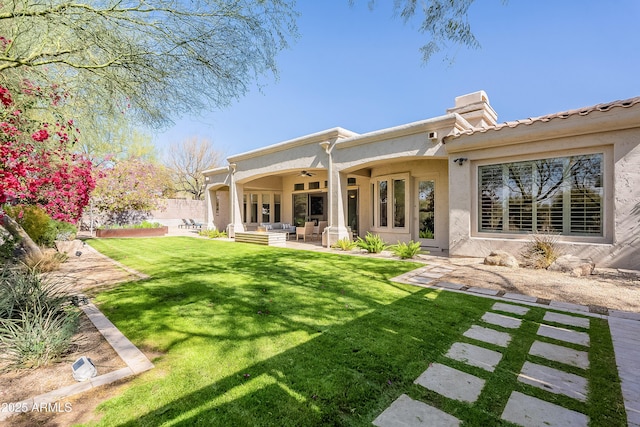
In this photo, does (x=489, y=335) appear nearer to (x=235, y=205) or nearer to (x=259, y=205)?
(x=235, y=205)

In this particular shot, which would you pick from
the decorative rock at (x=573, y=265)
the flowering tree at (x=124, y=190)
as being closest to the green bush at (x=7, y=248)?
the flowering tree at (x=124, y=190)

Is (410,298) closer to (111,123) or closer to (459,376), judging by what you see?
(459,376)

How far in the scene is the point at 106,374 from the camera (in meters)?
2.78

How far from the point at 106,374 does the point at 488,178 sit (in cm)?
1019

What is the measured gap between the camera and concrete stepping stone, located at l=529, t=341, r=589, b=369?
120 inches

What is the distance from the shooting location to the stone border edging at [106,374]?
235 cm

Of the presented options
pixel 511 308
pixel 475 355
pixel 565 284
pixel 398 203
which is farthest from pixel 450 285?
pixel 398 203

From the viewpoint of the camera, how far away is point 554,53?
650 centimetres

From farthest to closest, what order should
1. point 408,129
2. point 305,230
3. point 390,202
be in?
point 305,230, point 390,202, point 408,129

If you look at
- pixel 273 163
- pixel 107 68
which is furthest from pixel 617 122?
pixel 273 163

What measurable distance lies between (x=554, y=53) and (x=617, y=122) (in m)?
2.33

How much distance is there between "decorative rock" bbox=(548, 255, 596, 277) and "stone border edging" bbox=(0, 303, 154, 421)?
8958 mm

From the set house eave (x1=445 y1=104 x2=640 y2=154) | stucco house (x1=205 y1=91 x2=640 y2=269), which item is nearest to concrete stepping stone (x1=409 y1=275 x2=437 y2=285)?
stucco house (x1=205 y1=91 x2=640 y2=269)

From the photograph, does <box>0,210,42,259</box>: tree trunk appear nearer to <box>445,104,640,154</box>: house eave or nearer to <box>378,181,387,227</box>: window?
<box>378,181,387,227</box>: window
